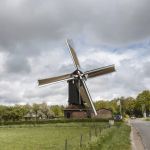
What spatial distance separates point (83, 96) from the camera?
7769cm

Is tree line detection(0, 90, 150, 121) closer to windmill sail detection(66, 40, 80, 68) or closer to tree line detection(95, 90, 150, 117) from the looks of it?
tree line detection(95, 90, 150, 117)

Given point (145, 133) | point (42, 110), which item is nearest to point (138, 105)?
point (42, 110)

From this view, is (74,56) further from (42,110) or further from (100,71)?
(42,110)

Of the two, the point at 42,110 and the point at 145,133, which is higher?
the point at 42,110

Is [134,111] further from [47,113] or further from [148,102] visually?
[47,113]

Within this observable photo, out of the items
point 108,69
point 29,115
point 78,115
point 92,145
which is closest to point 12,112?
point 29,115

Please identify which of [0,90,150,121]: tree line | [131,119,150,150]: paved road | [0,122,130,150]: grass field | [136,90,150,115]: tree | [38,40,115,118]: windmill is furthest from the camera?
[136,90,150,115]: tree

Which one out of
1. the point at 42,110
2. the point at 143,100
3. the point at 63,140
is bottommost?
the point at 63,140

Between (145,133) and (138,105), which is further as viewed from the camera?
(138,105)

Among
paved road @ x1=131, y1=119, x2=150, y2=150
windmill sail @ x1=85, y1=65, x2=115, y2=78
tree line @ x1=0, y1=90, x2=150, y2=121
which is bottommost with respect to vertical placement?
paved road @ x1=131, y1=119, x2=150, y2=150

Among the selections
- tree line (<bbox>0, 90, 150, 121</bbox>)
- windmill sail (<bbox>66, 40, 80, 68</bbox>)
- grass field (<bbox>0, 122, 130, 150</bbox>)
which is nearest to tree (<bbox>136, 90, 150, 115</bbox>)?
tree line (<bbox>0, 90, 150, 121</bbox>)

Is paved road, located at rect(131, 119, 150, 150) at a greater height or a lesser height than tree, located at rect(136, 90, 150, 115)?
lesser

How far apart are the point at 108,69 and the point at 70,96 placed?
1046 centimetres

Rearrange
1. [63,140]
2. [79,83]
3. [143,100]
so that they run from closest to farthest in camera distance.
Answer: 1. [63,140]
2. [79,83]
3. [143,100]
